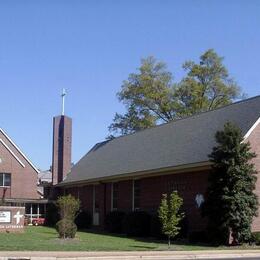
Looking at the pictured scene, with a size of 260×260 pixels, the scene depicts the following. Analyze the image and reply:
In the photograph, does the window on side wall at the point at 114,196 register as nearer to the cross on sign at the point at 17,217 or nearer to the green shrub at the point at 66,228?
the cross on sign at the point at 17,217

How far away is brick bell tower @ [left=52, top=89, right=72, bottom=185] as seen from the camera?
55.1m

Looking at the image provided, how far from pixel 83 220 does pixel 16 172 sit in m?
15.2

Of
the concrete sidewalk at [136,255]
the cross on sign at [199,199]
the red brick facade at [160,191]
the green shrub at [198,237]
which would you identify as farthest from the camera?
the red brick facade at [160,191]

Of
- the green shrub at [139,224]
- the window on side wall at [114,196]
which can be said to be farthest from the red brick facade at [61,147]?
the green shrub at [139,224]

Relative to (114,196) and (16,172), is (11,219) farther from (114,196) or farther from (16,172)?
(16,172)

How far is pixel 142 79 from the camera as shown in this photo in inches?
2685

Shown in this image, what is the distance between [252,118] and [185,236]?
25.8ft

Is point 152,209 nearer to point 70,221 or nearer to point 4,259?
point 70,221

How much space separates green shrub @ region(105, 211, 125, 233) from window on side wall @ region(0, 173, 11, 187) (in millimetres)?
19973

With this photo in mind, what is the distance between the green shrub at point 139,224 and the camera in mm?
35344

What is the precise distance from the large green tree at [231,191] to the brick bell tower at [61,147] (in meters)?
28.0

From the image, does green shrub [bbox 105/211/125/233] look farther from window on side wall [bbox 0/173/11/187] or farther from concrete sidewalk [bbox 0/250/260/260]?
window on side wall [bbox 0/173/11/187]

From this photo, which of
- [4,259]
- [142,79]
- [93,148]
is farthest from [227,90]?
[4,259]

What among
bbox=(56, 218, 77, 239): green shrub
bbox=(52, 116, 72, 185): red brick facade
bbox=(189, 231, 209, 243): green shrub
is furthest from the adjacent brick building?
bbox=(189, 231, 209, 243): green shrub
